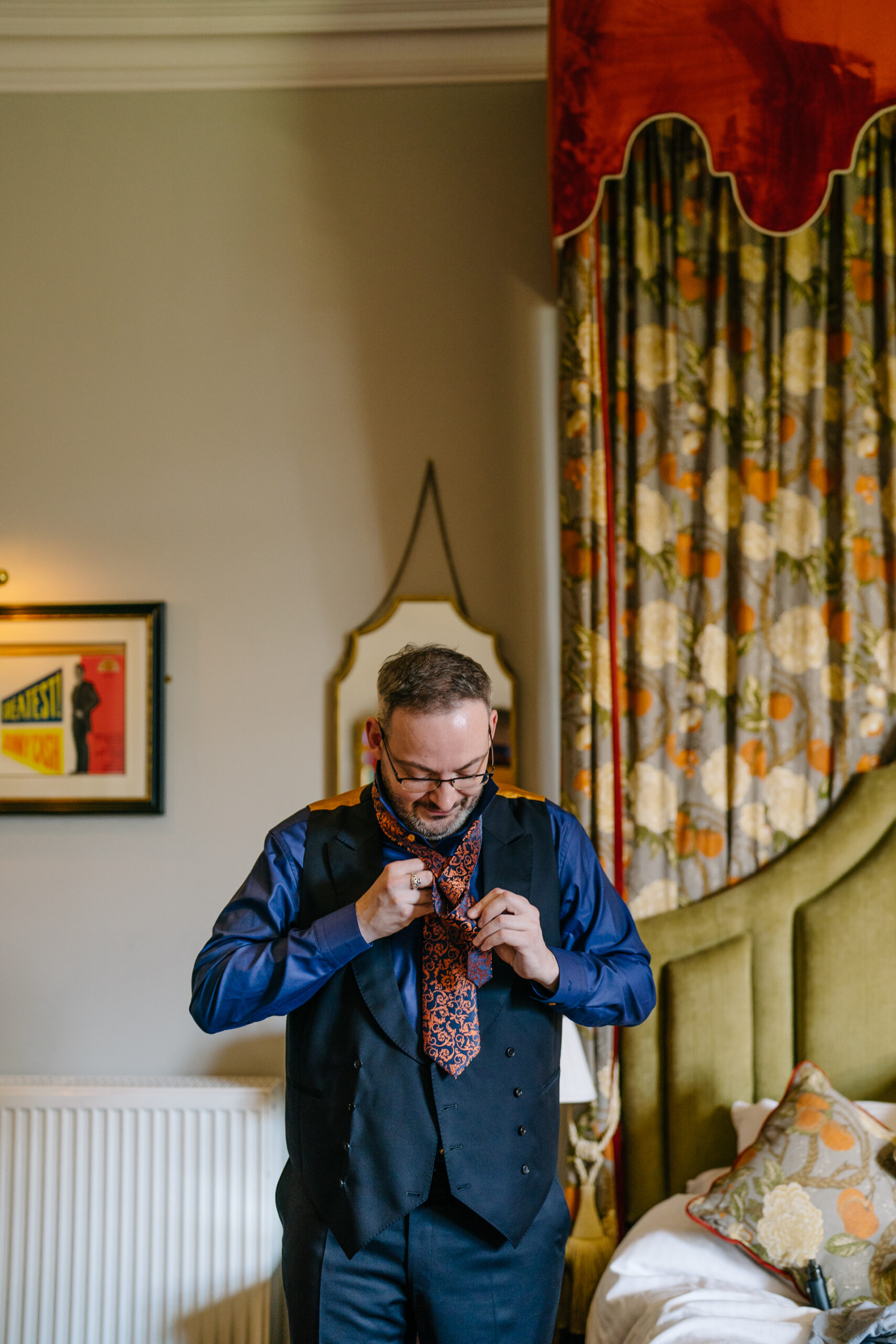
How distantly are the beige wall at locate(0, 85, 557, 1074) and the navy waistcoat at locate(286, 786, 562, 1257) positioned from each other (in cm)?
100

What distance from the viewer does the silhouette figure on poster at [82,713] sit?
261cm

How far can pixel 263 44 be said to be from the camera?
2693mm

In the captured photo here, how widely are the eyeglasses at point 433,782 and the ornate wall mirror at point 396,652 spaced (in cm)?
107

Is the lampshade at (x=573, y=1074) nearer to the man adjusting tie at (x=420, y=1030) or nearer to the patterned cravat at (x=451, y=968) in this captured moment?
the man adjusting tie at (x=420, y=1030)

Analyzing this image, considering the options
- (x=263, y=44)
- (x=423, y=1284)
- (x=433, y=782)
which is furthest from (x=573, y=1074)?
(x=263, y=44)

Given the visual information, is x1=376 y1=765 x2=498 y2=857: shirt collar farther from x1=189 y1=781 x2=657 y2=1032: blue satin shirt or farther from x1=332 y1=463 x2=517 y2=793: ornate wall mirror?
x1=332 y1=463 x2=517 y2=793: ornate wall mirror

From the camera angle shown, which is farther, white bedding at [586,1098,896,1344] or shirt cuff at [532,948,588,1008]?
white bedding at [586,1098,896,1344]

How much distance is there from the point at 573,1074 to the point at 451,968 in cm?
76

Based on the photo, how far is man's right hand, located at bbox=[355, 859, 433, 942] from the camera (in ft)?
4.49

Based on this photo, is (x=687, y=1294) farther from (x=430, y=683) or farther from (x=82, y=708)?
(x=82, y=708)

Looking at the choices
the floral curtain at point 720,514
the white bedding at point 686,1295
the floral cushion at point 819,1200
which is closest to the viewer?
the white bedding at point 686,1295

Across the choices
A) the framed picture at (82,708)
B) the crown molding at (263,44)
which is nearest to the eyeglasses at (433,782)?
the framed picture at (82,708)

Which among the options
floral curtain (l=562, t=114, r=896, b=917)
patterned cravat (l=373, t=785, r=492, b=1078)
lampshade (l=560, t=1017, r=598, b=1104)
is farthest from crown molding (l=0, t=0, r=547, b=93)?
lampshade (l=560, t=1017, r=598, b=1104)

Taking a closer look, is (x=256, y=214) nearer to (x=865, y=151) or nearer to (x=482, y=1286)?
(x=865, y=151)
